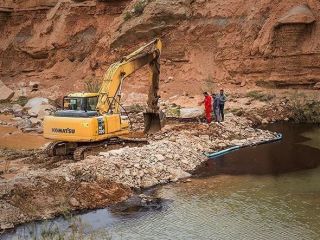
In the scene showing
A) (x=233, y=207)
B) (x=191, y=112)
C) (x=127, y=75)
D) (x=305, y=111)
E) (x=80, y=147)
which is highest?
(x=127, y=75)

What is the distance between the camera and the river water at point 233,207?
33.8 feet

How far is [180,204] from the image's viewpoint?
11922 mm

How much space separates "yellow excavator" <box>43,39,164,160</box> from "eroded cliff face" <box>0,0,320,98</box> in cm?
1170

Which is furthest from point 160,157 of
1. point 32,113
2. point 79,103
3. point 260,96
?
point 32,113

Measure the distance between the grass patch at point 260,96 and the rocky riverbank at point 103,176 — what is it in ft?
23.8

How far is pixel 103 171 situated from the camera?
12969 millimetres

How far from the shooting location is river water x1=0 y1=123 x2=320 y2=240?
10.3 meters

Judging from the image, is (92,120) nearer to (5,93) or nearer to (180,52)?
(180,52)

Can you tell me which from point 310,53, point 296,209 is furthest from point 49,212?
point 310,53

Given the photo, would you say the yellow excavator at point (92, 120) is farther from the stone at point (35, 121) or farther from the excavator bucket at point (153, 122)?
the stone at point (35, 121)

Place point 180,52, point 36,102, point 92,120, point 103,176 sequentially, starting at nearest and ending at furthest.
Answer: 1. point 103,176
2. point 92,120
3. point 36,102
4. point 180,52

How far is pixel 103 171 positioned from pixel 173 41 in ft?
58.4

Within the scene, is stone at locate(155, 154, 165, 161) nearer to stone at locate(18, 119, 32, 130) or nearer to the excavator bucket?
the excavator bucket

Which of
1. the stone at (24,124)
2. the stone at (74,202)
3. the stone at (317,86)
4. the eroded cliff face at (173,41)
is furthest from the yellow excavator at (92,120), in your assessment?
the eroded cliff face at (173,41)
